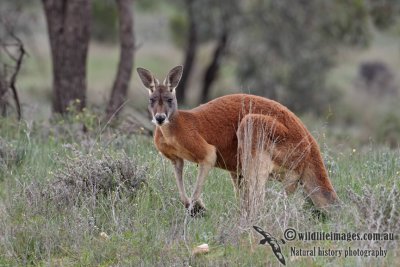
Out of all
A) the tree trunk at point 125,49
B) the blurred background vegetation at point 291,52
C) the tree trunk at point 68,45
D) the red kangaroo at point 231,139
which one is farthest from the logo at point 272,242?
the blurred background vegetation at point 291,52

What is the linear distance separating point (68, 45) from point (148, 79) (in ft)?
21.9

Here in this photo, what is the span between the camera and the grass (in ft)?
24.3

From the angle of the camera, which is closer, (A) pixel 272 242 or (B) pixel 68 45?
(A) pixel 272 242

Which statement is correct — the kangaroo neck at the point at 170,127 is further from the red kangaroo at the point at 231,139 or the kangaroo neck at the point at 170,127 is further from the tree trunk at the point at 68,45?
the tree trunk at the point at 68,45

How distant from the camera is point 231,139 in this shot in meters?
8.54

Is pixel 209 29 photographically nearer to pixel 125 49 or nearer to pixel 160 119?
pixel 125 49

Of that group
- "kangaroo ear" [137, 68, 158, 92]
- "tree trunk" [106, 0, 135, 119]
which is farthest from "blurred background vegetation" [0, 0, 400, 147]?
"kangaroo ear" [137, 68, 158, 92]

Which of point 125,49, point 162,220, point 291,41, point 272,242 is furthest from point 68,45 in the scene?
point 291,41

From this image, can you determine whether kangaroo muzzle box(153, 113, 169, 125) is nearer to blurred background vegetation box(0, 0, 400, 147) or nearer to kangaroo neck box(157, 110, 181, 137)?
kangaroo neck box(157, 110, 181, 137)

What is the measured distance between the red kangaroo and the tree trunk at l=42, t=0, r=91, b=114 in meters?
6.28

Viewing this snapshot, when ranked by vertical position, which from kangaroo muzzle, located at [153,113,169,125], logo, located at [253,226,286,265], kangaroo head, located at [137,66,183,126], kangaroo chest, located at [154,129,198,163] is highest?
kangaroo head, located at [137,66,183,126]

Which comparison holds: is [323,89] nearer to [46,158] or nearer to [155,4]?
[155,4]

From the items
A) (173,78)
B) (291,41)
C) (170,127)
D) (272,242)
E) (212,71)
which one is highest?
(173,78)

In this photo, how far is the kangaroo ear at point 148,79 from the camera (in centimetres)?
828
